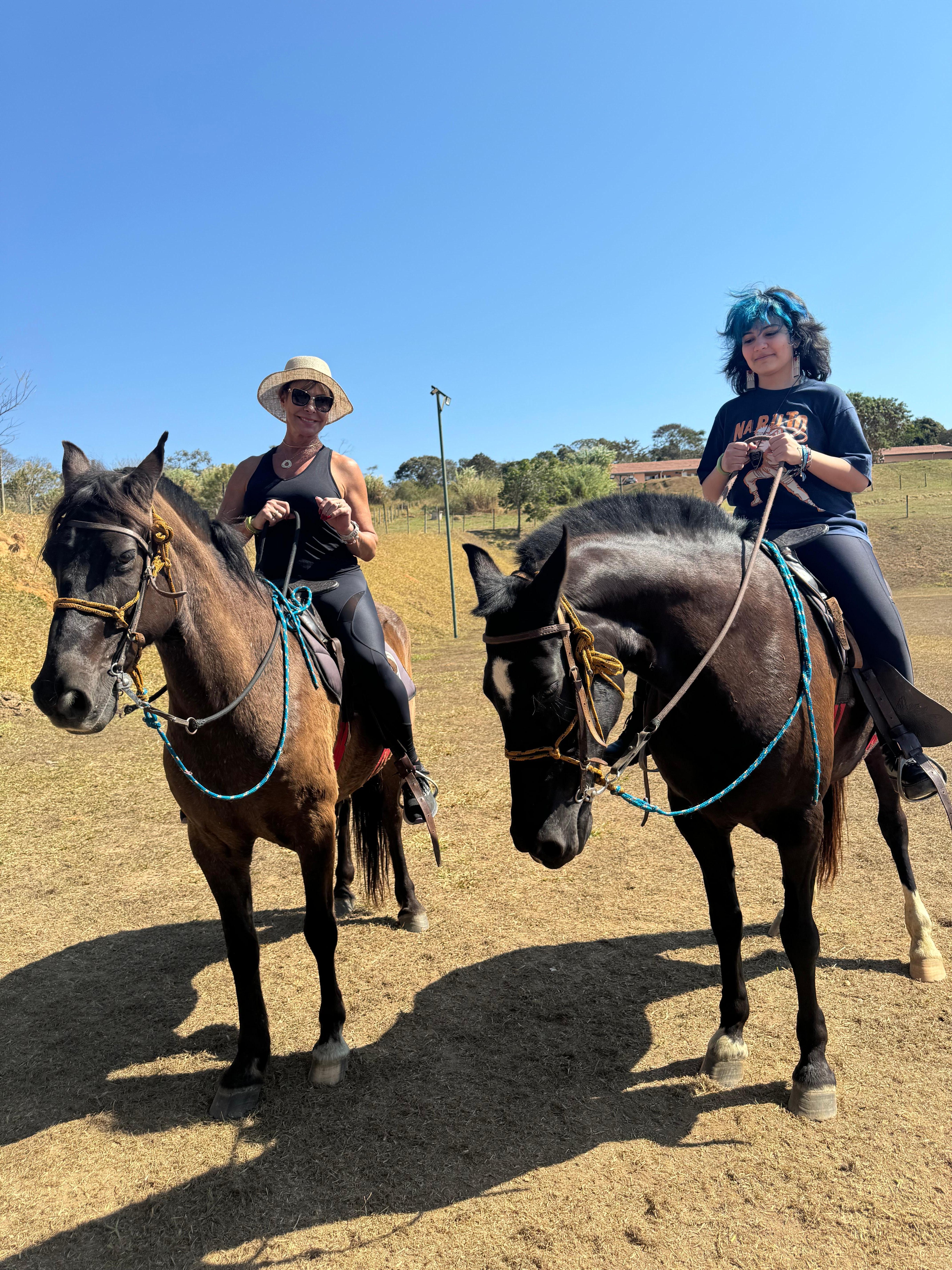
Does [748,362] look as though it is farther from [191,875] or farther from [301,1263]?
[191,875]

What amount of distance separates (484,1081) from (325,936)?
96cm

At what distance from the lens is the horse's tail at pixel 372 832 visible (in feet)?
15.5

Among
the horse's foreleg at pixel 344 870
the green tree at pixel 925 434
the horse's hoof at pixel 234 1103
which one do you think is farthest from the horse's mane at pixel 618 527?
the green tree at pixel 925 434

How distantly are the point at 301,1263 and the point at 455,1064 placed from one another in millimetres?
1113

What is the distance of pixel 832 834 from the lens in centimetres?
382

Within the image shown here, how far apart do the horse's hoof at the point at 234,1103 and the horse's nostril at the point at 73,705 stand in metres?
1.93

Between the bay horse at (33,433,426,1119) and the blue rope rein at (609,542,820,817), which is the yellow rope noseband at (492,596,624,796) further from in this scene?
the bay horse at (33,433,426,1119)

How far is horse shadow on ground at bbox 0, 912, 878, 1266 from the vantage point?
2547 mm

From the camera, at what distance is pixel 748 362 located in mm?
3396

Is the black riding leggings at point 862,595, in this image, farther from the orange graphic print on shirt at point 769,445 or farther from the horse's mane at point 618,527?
the horse's mane at point 618,527

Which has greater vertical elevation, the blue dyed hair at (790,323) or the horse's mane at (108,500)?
the blue dyed hair at (790,323)

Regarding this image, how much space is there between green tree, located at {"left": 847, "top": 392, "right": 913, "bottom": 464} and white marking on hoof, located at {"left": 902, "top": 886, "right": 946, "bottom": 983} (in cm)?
7395

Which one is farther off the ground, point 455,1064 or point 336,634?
point 336,634

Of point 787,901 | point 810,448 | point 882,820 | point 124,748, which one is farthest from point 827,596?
point 124,748
